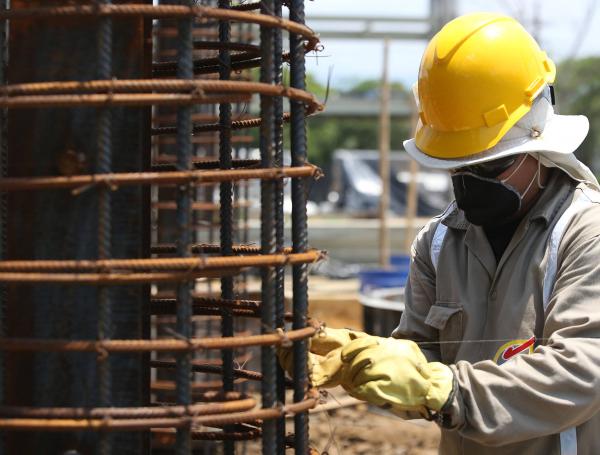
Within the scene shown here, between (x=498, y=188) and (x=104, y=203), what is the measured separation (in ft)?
4.70

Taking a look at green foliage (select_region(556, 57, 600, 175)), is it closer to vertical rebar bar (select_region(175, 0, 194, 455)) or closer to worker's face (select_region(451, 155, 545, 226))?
worker's face (select_region(451, 155, 545, 226))

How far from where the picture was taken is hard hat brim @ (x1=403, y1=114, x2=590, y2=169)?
10.5 ft

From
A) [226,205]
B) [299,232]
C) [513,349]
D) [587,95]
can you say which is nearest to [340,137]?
[587,95]

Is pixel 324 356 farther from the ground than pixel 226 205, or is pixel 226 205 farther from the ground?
pixel 226 205

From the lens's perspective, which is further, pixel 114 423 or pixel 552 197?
pixel 552 197

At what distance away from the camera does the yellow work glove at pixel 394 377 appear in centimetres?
270

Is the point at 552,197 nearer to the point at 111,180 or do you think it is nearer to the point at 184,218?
the point at 184,218

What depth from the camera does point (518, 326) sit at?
10.3ft

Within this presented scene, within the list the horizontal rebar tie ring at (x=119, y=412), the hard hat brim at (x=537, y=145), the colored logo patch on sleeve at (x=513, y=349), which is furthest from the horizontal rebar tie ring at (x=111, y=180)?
the colored logo patch on sleeve at (x=513, y=349)

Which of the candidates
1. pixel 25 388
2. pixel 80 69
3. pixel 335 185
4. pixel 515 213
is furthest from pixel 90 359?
pixel 335 185

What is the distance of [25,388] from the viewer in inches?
93.8

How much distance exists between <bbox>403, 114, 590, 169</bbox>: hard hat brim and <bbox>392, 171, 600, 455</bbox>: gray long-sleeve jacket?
5.1 inches

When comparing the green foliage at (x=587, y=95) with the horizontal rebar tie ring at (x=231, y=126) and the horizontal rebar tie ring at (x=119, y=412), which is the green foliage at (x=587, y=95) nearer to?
the horizontal rebar tie ring at (x=231, y=126)

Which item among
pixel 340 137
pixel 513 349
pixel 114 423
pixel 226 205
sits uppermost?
pixel 226 205
